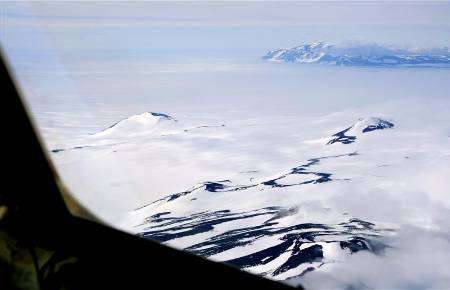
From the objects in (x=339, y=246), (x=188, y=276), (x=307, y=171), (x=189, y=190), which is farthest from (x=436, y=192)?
(x=188, y=276)

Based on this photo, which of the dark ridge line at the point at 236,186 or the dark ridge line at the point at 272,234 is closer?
the dark ridge line at the point at 272,234

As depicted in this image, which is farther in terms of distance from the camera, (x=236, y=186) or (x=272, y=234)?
(x=236, y=186)

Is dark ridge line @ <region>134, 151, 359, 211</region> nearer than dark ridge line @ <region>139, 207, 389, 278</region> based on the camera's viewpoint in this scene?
No

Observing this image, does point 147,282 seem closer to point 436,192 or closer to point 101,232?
point 101,232

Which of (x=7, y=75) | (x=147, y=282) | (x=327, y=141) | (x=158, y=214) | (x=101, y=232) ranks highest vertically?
(x=7, y=75)

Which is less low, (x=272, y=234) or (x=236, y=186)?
(x=272, y=234)

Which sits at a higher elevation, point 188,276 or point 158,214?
point 188,276

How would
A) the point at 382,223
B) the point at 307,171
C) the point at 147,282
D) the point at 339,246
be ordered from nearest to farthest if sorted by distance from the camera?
the point at 147,282 < the point at 339,246 < the point at 382,223 < the point at 307,171

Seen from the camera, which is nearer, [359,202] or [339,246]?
[339,246]

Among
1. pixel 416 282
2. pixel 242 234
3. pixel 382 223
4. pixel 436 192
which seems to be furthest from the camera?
pixel 436 192
